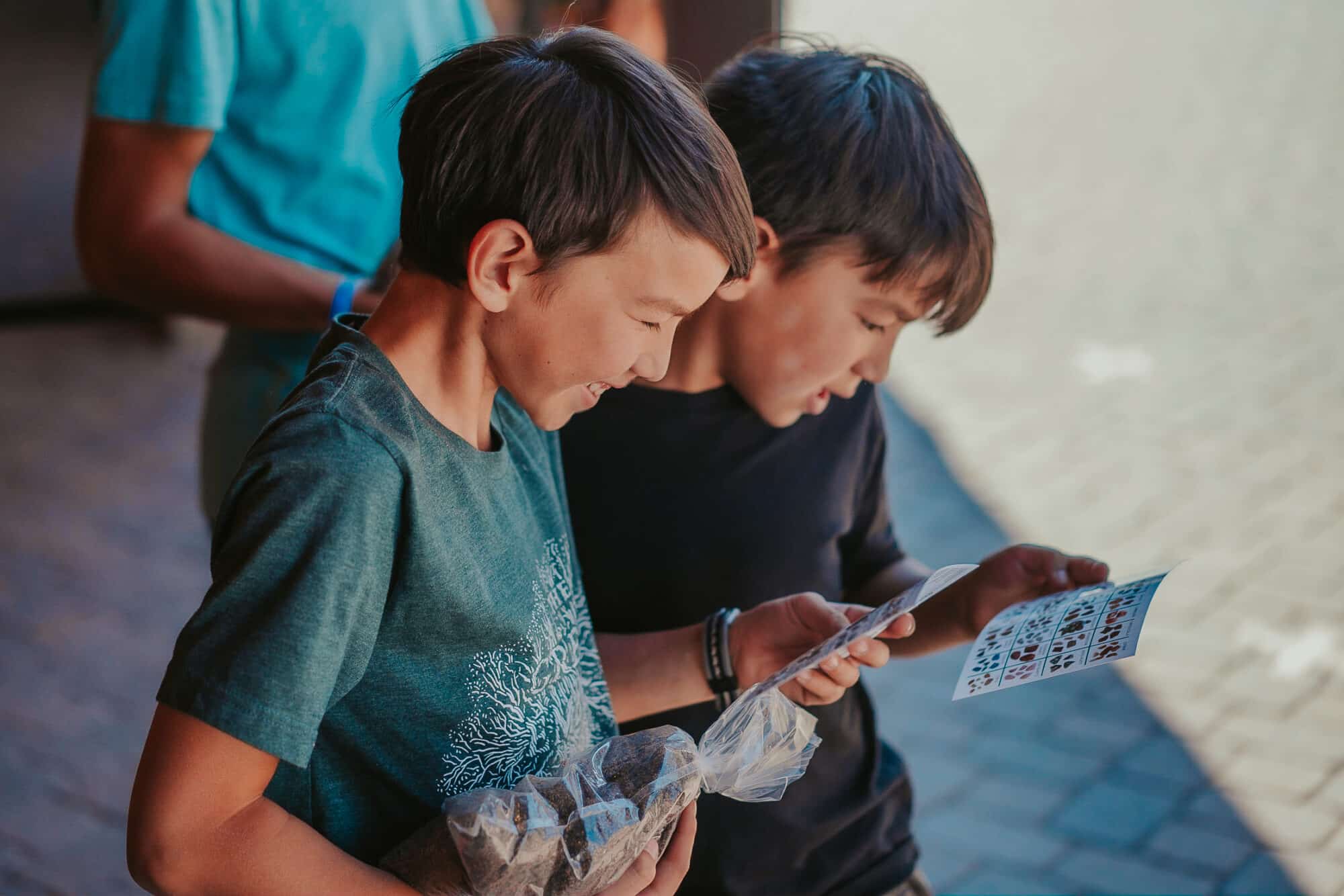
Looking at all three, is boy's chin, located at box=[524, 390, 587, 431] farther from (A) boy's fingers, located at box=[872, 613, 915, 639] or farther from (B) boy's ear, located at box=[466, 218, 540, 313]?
(A) boy's fingers, located at box=[872, 613, 915, 639]

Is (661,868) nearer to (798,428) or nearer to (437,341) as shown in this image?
(437,341)

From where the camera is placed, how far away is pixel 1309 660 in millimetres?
4086

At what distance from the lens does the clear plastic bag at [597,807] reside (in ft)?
3.85

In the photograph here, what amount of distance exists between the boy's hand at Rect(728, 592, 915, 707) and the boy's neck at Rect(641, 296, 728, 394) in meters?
0.37

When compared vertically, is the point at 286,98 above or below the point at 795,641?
above

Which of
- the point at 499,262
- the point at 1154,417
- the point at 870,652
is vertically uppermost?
the point at 499,262

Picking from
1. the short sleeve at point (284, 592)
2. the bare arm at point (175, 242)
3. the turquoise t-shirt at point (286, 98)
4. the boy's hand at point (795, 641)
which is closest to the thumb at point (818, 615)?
the boy's hand at point (795, 641)

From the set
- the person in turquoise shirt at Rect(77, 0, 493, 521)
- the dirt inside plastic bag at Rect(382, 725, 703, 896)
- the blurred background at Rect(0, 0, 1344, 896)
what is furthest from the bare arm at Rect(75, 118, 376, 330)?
the dirt inside plastic bag at Rect(382, 725, 703, 896)

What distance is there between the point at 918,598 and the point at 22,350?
284 inches

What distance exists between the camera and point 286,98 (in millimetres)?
1822

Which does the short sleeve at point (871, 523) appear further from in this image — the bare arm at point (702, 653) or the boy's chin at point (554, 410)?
the boy's chin at point (554, 410)

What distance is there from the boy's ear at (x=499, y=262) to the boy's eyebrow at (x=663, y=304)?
4.6 inches

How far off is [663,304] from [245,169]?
90 centimetres

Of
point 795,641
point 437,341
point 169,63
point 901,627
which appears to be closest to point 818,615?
point 795,641
